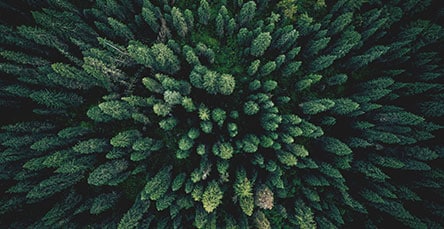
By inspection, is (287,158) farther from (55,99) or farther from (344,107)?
(55,99)

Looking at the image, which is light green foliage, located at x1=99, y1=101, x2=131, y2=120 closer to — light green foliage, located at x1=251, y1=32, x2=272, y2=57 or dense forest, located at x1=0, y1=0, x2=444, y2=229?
dense forest, located at x1=0, y1=0, x2=444, y2=229

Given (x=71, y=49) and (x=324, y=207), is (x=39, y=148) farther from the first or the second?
(x=324, y=207)

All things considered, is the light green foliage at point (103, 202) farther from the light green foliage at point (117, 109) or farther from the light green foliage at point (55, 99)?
the light green foliage at point (55, 99)

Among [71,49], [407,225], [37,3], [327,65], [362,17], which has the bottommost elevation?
[407,225]

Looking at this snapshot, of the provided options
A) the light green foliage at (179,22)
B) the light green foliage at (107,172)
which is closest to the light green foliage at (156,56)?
the light green foliage at (179,22)

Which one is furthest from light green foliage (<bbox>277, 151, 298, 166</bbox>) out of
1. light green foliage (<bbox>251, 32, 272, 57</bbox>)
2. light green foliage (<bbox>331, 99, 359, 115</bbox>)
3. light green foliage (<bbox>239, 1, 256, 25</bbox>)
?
light green foliage (<bbox>239, 1, 256, 25</bbox>)

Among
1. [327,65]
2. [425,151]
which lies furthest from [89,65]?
[425,151]

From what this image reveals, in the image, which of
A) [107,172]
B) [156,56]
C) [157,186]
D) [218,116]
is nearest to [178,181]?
[157,186]
